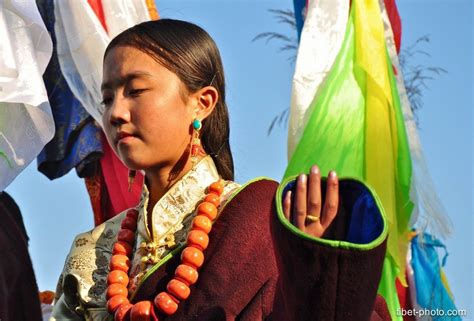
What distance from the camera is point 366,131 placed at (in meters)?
3.44

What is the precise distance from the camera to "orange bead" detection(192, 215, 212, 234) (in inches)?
70.8

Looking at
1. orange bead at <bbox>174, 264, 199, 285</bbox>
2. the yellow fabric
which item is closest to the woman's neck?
orange bead at <bbox>174, 264, 199, 285</bbox>

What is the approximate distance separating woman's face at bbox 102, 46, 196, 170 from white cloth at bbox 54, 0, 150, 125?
1.69 meters

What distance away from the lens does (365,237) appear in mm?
1334

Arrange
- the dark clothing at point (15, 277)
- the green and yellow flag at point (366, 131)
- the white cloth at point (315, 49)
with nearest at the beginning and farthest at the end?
the dark clothing at point (15, 277), the green and yellow flag at point (366, 131), the white cloth at point (315, 49)

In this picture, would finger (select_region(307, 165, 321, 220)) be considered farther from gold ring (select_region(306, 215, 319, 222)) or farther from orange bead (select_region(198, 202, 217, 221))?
orange bead (select_region(198, 202, 217, 221))

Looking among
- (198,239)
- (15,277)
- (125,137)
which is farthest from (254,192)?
(15,277)

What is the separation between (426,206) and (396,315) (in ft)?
1.83

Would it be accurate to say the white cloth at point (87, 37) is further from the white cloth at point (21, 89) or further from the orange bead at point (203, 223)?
the orange bead at point (203, 223)

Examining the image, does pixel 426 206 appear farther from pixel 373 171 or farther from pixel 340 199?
pixel 340 199

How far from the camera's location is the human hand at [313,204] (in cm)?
133

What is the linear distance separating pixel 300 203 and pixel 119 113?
61 centimetres

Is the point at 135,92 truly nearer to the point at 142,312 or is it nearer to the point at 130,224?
the point at 130,224

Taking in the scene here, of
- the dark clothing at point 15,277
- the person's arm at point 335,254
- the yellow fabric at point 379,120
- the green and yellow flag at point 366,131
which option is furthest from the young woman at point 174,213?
the yellow fabric at point 379,120
